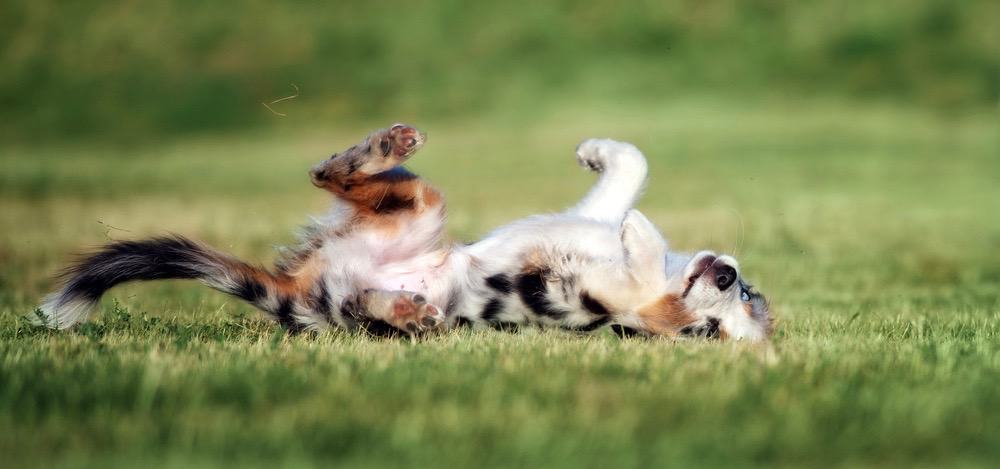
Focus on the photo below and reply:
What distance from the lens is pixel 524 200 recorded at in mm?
15383

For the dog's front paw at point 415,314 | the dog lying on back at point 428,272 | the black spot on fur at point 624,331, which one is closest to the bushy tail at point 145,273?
the dog lying on back at point 428,272

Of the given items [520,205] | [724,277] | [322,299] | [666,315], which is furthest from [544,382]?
[520,205]

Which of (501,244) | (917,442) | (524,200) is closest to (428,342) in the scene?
(501,244)

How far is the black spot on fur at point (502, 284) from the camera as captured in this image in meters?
5.00

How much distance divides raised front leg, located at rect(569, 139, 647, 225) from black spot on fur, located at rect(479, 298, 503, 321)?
865 millimetres

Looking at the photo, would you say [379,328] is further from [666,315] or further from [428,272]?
[666,315]

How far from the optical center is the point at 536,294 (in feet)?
16.3

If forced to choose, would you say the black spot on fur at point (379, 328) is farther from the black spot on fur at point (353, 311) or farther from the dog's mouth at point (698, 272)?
the dog's mouth at point (698, 272)

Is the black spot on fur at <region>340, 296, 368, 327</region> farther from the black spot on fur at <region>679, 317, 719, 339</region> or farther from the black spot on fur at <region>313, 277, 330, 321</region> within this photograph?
the black spot on fur at <region>679, 317, 719, 339</region>

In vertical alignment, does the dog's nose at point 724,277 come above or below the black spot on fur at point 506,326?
above

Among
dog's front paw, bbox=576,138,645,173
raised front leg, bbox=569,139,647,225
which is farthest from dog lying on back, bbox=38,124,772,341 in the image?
dog's front paw, bbox=576,138,645,173

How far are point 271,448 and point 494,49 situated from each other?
2531cm

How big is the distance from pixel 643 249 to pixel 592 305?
35 centimetres

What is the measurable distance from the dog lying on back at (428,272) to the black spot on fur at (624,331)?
0.02 m
